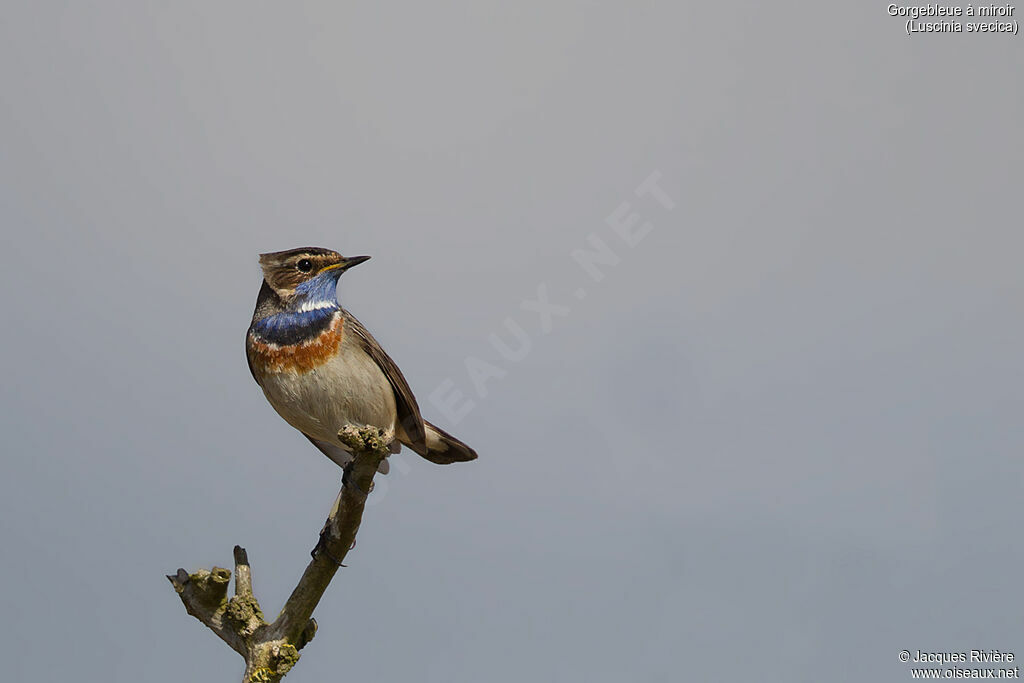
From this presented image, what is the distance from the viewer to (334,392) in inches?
376

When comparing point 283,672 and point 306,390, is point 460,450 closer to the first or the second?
point 306,390

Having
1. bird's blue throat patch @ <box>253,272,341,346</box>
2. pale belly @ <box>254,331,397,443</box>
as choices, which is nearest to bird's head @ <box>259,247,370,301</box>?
bird's blue throat patch @ <box>253,272,341,346</box>

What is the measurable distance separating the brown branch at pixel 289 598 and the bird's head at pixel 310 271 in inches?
75.4

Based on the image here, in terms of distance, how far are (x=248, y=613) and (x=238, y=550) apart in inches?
24.9

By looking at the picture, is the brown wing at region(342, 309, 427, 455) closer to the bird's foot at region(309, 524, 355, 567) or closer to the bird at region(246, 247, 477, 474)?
the bird at region(246, 247, 477, 474)

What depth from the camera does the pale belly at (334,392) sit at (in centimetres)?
957

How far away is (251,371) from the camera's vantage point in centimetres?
1007

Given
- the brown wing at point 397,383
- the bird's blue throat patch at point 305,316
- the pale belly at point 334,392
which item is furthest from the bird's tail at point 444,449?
the bird's blue throat patch at point 305,316

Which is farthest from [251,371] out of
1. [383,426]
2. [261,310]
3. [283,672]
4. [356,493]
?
[283,672]

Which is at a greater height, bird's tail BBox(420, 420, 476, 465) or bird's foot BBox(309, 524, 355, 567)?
bird's tail BBox(420, 420, 476, 465)

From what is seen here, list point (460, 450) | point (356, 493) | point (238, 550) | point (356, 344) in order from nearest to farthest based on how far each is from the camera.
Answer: point (356, 493), point (238, 550), point (356, 344), point (460, 450)

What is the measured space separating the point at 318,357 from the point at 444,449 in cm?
193

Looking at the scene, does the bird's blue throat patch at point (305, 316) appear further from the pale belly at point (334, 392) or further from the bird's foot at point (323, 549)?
the bird's foot at point (323, 549)

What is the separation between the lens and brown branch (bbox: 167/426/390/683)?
866 centimetres
